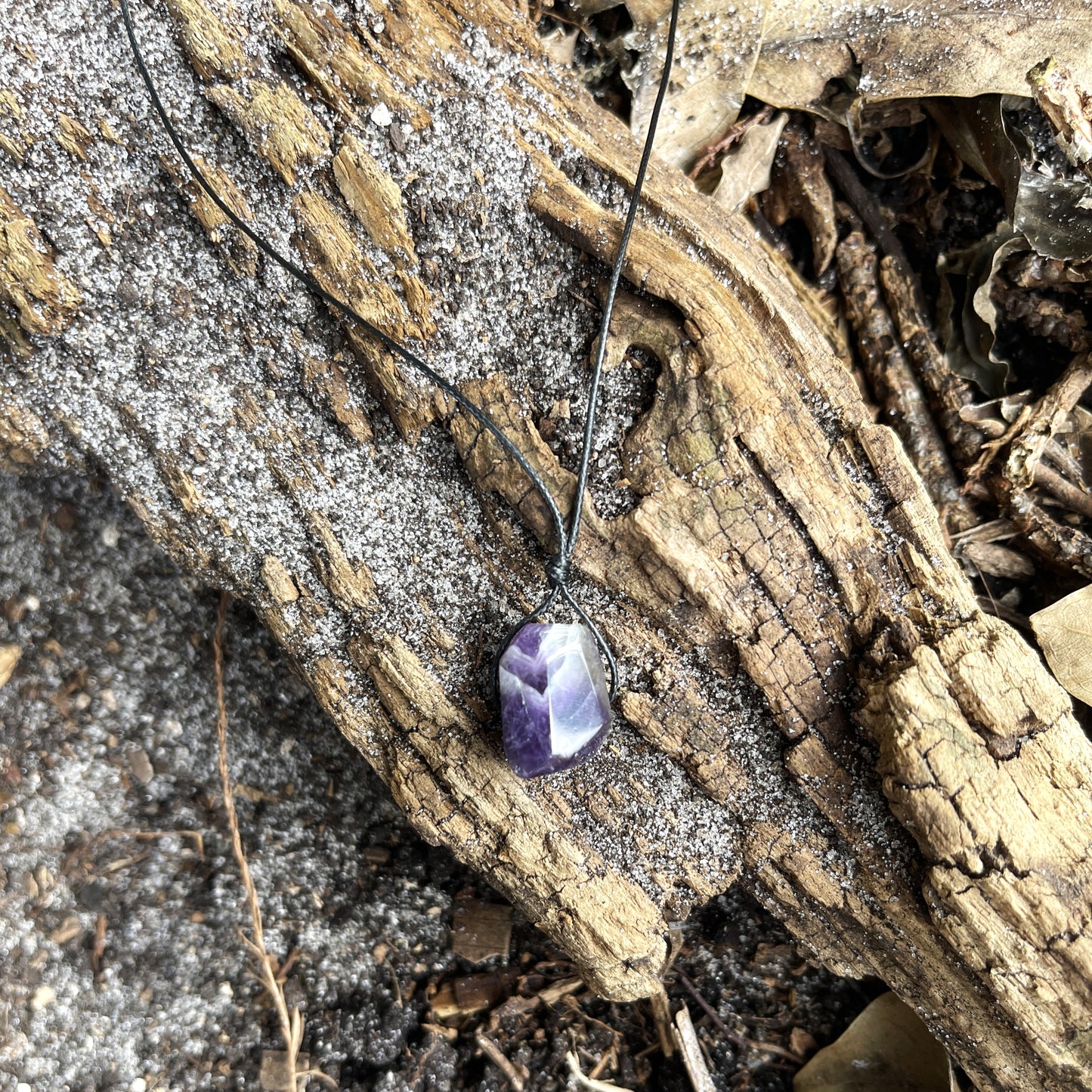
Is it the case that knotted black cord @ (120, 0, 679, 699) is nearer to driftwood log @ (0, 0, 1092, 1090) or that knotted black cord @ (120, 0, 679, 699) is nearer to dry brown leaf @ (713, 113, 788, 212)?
driftwood log @ (0, 0, 1092, 1090)

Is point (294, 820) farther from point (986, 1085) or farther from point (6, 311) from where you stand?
point (986, 1085)

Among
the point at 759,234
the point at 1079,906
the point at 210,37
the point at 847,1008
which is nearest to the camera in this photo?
the point at 1079,906

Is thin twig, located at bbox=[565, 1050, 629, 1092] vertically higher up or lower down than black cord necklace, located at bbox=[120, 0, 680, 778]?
lower down

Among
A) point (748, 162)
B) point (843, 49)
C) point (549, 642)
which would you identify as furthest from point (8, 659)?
point (843, 49)

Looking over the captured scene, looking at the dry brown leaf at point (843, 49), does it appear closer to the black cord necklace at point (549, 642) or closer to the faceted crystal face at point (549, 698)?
the black cord necklace at point (549, 642)

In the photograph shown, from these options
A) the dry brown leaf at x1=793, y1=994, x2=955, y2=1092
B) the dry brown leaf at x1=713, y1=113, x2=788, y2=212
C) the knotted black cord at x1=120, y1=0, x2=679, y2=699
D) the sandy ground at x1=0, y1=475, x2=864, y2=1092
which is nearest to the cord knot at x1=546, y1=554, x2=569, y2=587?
the knotted black cord at x1=120, y1=0, x2=679, y2=699

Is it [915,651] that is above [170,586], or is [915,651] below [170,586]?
below

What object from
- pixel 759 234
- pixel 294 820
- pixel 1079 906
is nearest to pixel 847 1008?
pixel 1079 906
